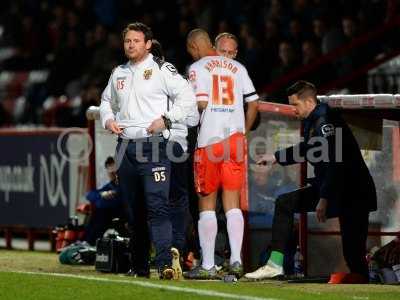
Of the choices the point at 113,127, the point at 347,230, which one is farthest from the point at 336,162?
Answer: the point at 113,127

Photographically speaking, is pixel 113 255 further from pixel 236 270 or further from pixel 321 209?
pixel 321 209

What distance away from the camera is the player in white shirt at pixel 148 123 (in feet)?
32.9

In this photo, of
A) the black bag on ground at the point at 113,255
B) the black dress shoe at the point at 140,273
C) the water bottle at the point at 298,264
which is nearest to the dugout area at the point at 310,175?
the water bottle at the point at 298,264

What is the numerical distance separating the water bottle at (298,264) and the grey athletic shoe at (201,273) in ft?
2.94

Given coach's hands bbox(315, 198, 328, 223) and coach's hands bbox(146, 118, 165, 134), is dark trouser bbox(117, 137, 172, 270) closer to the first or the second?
coach's hands bbox(146, 118, 165, 134)

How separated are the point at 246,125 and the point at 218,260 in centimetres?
130

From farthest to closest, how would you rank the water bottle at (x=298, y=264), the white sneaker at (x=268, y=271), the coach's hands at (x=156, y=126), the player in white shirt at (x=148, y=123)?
the water bottle at (x=298, y=264), the white sneaker at (x=268, y=271), the player in white shirt at (x=148, y=123), the coach's hands at (x=156, y=126)

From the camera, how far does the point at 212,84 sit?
1068 centimetres

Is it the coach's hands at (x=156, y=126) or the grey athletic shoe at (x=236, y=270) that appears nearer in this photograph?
the coach's hands at (x=156, y=126)

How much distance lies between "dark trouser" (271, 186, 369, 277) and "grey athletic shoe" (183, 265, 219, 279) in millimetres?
583

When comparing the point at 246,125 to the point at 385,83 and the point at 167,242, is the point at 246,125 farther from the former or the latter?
the point at 385,83

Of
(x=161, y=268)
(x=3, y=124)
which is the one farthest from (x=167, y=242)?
(x=3, y=124)

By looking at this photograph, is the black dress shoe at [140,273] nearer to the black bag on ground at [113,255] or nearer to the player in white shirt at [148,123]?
the player in white shirt at [148,123]

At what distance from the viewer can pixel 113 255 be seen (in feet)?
37.2
